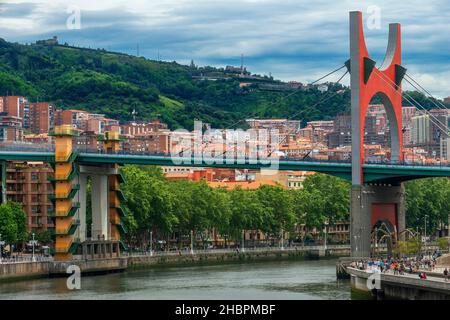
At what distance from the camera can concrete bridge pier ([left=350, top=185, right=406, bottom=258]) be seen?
89688 millimetres

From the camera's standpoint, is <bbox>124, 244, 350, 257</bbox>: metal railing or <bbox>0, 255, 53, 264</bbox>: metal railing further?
<bbox>124, 244, 350, 257</bbox>: metal railing

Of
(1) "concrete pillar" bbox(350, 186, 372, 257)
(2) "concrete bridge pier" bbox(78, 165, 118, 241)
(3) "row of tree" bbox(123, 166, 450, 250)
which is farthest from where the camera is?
(3) "row of tree" bbox(123, 166, 450, 250)

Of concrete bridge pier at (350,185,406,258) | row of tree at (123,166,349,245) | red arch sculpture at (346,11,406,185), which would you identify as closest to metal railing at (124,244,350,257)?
row of tree at (123,166,349,245)

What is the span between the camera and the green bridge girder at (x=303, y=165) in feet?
298

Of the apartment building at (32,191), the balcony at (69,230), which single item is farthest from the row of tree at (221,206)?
the balcony at (69,230)

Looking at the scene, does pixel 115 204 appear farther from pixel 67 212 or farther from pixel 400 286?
pixel 400 286

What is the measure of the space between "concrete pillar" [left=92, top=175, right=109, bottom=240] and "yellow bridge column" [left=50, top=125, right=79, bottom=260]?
9.68 ft

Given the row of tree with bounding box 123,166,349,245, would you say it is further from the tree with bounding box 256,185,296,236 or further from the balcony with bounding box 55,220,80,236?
the balcony with bounding box 55,220,80,236

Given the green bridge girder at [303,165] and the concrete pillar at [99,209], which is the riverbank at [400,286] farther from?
the concrete pillar at [99,209]

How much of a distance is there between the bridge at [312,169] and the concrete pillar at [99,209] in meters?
0.07

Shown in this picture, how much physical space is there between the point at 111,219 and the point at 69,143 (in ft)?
24.7

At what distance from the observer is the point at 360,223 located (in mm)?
90000

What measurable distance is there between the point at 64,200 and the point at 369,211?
2048 centimetres
